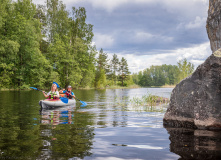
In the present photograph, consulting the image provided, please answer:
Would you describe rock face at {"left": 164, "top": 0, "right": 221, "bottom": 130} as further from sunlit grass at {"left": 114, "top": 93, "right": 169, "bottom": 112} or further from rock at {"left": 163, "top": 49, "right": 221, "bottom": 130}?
sunlit grass at {"left": 114, "top": 93, "right": 169, "bottom": 112}

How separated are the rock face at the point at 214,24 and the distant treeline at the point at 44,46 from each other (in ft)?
101

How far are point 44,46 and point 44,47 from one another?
0.84 ft

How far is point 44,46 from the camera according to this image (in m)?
48.6

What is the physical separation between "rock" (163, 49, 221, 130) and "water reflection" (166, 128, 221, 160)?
29 centimetres

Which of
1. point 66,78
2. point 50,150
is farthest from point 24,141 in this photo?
point 66,78

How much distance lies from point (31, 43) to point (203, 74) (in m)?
35.1

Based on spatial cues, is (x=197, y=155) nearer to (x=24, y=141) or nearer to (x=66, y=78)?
(x=24, y=141)

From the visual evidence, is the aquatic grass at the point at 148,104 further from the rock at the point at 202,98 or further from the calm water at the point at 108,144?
the calm water at the point at 108,144

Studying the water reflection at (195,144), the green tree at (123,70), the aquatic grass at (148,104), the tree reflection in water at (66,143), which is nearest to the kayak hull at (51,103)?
the aquatic grass at (148,104)

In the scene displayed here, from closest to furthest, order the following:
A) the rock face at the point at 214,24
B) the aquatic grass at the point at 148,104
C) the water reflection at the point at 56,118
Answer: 1. the water reflection at the point at 56,118
2. the rock face at the point at 214,24
3. the aquatic grass at the point at 148,104

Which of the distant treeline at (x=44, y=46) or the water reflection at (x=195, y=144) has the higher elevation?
the distant treeline at (x=44, y=46)

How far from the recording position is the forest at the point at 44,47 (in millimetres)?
35688

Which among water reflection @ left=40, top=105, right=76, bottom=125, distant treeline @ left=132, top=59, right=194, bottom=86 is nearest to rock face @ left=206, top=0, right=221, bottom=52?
water reflection @ left=40, top=105, right=76, bottom=125

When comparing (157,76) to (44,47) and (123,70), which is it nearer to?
(123,70)
